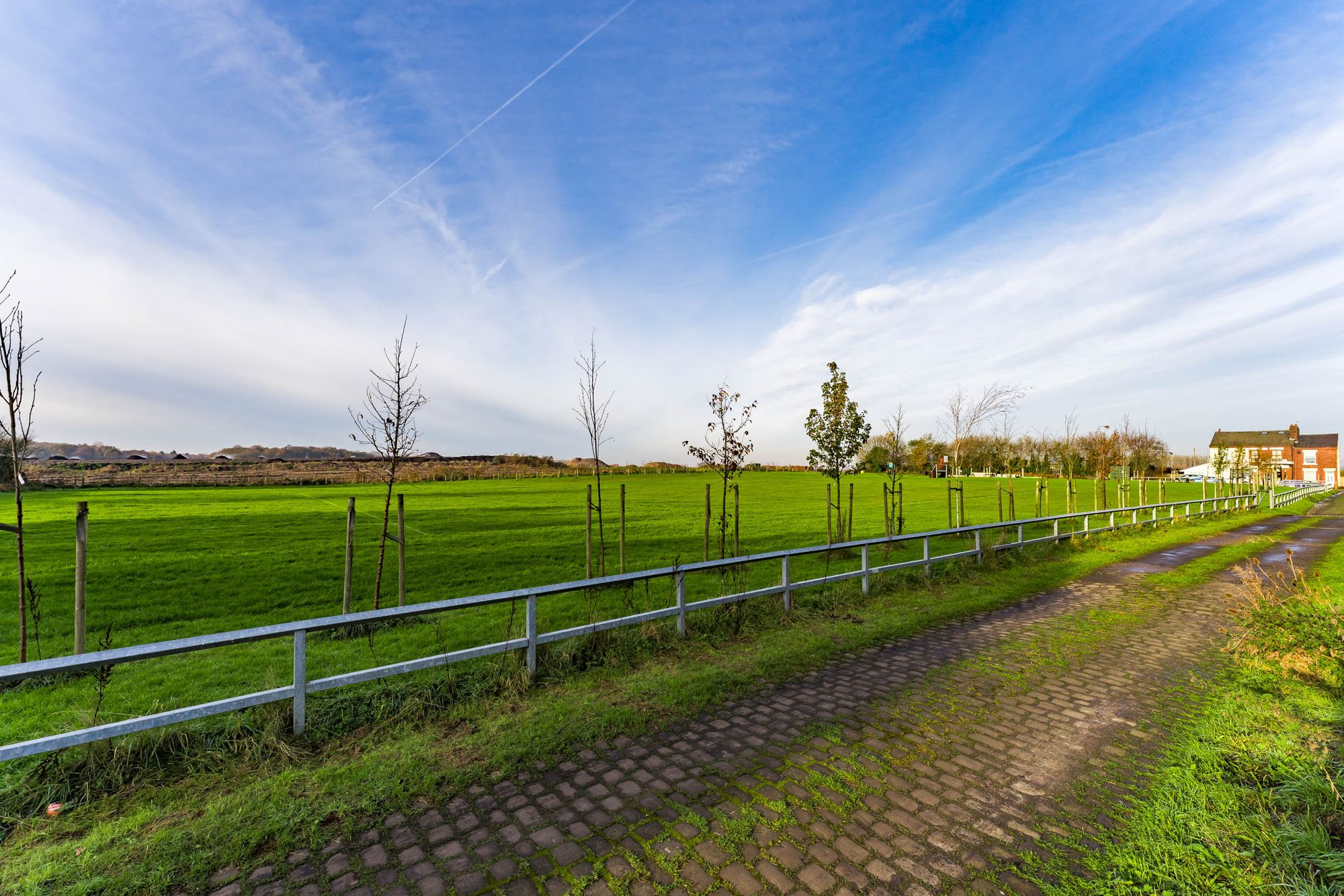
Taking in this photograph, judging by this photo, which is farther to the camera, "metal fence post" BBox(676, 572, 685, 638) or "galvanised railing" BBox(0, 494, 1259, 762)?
"metal fence post" BBox(676, 572, 685, 638)

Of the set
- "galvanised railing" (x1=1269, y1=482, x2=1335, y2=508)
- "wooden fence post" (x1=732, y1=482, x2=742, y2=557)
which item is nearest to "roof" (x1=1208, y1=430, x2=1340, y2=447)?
"galvanised railing" (x1=1269, y1=482, x2=1335, y2=508)

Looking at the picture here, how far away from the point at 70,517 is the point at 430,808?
35326 mm

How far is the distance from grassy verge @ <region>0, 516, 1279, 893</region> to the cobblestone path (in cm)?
29

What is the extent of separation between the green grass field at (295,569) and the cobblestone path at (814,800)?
104 inches

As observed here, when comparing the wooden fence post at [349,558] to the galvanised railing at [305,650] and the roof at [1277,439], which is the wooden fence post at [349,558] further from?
the roof at [1277,439]

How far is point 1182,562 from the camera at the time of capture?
13.4 meters

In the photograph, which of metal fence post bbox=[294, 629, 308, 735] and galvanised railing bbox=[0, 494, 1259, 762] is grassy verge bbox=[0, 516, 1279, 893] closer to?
metal fence post bbox=[294, 629, 308, 735]

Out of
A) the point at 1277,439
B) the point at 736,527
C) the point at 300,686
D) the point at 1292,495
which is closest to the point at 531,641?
the point at 300,686

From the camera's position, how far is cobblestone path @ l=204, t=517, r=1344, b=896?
2.91 m

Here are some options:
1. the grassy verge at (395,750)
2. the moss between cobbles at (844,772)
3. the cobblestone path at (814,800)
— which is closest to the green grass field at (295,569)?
the grassy verge at (395,750)

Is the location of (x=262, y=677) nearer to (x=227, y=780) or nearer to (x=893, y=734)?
(x=227, y=780)

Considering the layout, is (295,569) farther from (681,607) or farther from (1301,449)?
(1301,449)

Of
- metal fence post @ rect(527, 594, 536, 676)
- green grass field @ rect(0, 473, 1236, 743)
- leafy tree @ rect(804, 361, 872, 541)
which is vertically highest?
leafy tree @ rect(804, 361, 872, 541)

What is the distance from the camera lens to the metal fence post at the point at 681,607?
691cm
